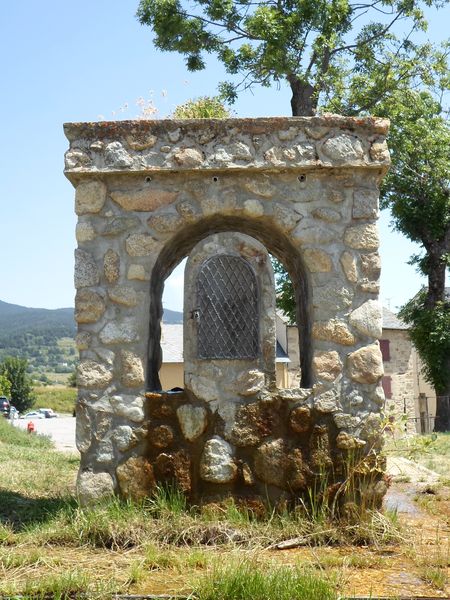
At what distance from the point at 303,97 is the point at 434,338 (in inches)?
280

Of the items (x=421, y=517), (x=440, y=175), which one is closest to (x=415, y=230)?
(x=440, y=175)

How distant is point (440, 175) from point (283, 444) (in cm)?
1456

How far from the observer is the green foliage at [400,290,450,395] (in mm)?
19141

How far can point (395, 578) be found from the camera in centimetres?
414

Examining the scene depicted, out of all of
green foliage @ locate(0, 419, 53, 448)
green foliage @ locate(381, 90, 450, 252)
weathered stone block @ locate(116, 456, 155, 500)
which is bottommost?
green foliage @ locate(0, 419, 53, 448)

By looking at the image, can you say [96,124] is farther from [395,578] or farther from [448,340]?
[448,340]

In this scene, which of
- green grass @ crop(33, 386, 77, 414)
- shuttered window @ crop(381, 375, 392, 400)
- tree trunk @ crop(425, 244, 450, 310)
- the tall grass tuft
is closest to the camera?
the tall grass tuft

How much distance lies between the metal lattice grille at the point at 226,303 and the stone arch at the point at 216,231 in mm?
374

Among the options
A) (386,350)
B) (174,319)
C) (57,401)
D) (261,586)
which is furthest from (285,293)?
(174,319)

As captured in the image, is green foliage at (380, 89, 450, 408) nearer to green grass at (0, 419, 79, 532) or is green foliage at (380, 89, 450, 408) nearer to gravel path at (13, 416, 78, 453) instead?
gravel path at (13, 416, 78, 453)

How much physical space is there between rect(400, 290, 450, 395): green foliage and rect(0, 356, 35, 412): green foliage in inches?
1682

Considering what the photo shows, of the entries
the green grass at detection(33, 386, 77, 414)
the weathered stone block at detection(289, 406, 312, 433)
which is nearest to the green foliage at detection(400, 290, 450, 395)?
the weathered stone block at detection(289, 406, 312, 433)

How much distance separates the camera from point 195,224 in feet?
18.3

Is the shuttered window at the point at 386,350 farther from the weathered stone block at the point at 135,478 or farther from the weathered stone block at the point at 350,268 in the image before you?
the weathered stone block at the point at 135,478
